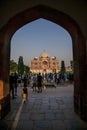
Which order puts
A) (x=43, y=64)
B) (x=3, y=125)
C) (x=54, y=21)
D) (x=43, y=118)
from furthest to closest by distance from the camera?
(x=43, y=64) → (x=54, y=21) → (x=43, y=118) → (x=3, y=125)

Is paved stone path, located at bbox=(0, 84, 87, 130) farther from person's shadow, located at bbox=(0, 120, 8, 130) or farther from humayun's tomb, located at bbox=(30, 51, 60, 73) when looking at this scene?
humayun's tomb, located at bbox=(30, 51, 60, 73)

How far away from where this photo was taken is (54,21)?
11328 millimetres

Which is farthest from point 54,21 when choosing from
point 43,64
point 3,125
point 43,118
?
point 43,64

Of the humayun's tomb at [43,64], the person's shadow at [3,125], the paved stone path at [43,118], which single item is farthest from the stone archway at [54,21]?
the humayun's tomb at [43,64]

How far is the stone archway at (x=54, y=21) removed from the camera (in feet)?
33.1

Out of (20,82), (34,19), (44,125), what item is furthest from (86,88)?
(20,82)

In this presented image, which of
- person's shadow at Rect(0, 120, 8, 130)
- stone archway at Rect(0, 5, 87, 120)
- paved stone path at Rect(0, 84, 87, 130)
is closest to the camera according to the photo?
person's shadow at Rect(0, 120, 8, 130)

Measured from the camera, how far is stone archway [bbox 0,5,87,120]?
33.1ft

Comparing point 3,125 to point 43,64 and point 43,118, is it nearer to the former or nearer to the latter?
point 43,118

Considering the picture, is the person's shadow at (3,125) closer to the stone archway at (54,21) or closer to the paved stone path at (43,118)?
the paved stone path at (43,118)

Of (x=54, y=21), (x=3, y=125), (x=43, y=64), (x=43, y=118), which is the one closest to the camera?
(x=3, y=125)

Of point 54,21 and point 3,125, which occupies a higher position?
point 54,21

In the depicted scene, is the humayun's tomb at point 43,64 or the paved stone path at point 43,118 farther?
the humayun's tomb at point 43,64

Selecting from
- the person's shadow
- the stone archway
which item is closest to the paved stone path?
the person's shadow
